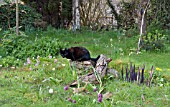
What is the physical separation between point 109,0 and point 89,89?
7.90m

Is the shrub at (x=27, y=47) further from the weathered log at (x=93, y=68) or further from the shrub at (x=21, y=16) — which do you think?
the shrub at (x=21, y=16)

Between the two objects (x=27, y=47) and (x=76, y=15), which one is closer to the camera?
(x=27, y=47)

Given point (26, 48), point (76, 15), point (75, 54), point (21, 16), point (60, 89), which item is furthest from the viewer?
point (76, 15)

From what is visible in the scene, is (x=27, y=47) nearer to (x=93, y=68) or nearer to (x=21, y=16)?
(x=93, y=68)

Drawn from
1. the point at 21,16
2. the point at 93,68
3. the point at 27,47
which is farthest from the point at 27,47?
the point at 21,16

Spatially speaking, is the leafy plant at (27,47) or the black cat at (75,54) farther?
the leafy plant at (27,47)

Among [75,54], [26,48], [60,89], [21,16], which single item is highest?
[21,16]

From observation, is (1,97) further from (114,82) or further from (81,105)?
(114,82)

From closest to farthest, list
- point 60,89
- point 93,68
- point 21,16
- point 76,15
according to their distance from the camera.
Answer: point 60,89 < point 93,68 < point 21,16 < point 76,15

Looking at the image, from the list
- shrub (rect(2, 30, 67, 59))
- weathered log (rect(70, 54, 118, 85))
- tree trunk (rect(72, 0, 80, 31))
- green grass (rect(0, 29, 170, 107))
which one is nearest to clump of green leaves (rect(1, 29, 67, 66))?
shrub (rect(2, 30, 67, 59))

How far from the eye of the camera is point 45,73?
17.4 ft

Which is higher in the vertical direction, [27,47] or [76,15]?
[76,15]

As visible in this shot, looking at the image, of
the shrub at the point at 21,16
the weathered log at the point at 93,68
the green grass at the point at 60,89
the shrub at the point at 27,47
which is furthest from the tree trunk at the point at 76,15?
the weathered log at the point at 93,68

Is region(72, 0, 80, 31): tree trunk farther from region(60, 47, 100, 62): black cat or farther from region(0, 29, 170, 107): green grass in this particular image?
region(60, 47, 100, 62): black cat
